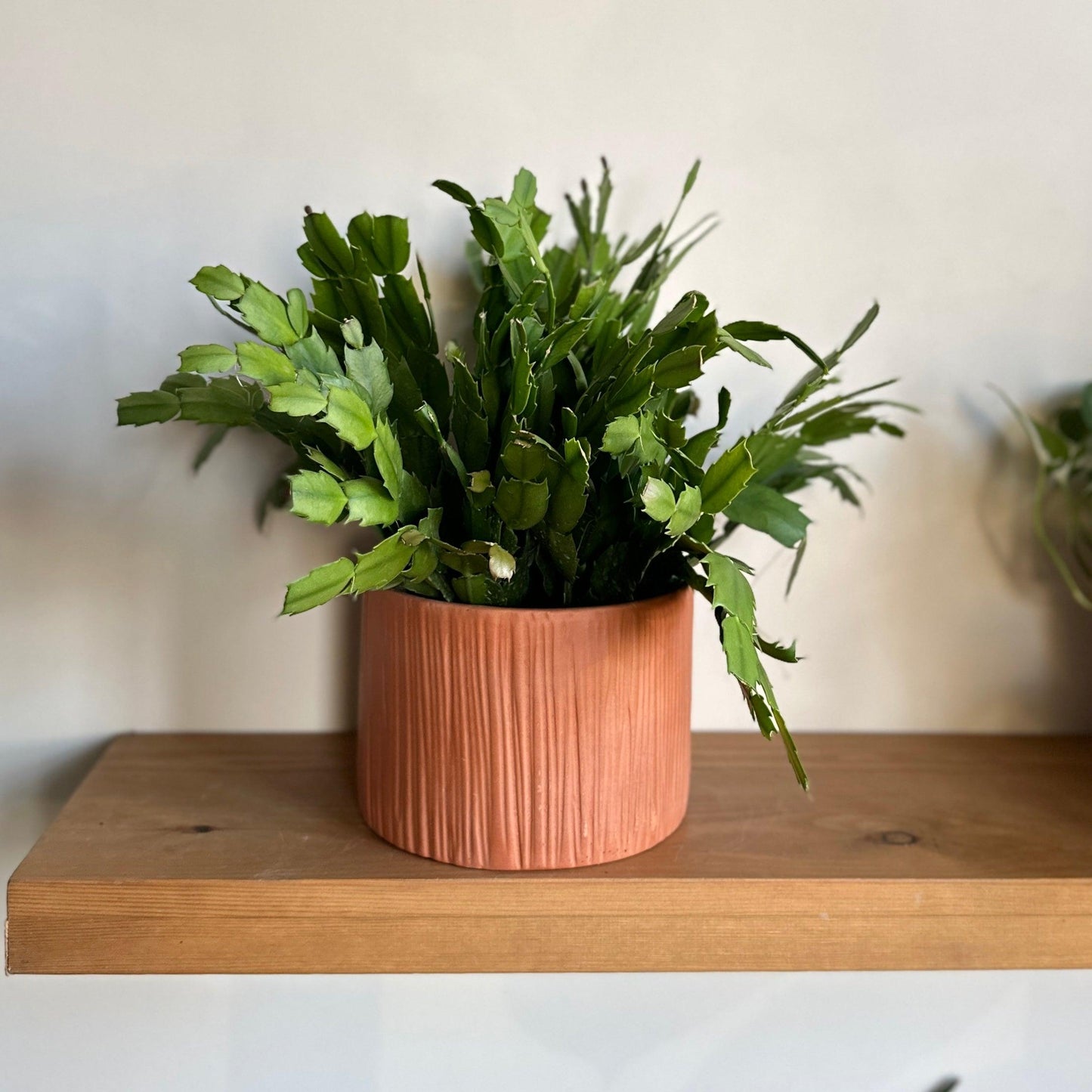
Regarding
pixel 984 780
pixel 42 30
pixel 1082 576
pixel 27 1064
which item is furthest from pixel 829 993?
pixel 42 30

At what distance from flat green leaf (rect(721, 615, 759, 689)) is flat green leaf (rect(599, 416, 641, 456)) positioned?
0.09 meters

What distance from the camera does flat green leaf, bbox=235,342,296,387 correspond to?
419mm

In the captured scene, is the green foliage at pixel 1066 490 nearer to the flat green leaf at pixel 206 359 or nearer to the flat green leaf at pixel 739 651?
the flat green leaf at pixel 739 651

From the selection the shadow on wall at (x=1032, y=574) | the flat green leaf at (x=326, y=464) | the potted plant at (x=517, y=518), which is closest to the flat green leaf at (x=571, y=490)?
the potted plant at (x=517, y=518)

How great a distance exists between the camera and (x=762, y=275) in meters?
0.71

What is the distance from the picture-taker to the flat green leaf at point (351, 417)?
423mm

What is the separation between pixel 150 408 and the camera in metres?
0.52

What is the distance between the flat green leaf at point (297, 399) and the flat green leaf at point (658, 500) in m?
0.15

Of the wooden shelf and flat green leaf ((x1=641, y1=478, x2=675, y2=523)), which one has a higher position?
flat green leaf ((x1=641, y1=478, x2=675, y2=523))

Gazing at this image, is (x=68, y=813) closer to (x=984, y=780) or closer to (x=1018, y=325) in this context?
(x=984, y=780)

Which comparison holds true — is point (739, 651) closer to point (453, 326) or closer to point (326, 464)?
point (326, 464)

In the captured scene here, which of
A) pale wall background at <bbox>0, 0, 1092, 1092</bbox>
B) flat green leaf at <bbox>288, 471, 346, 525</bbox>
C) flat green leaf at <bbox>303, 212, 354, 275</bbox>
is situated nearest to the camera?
flat green leaf at <bbox>288, 471, 346, 525</bbox>

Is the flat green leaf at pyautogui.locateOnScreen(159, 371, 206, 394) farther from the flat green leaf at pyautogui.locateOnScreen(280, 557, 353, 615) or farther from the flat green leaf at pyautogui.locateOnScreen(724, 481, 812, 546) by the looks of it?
the flat green leaf at pyautogui.locateOnScreen(724, 481, 812, 546)

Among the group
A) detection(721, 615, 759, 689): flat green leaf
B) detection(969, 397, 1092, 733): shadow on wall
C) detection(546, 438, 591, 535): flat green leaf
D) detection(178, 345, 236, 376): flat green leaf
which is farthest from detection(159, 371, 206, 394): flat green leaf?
detection(969, 397, 1092, 733): shadow on wall
